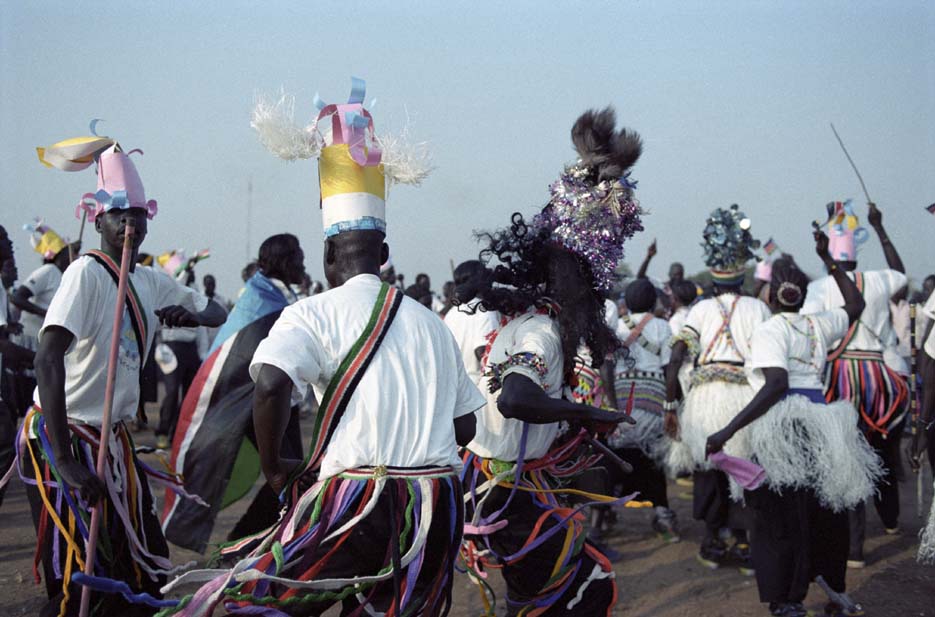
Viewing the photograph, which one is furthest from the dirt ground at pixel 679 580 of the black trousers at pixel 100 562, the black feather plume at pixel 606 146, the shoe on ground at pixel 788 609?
the black feather plume at pixel 606 146

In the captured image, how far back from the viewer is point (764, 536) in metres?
4.80

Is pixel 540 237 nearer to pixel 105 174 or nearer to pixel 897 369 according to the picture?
pixel 105 174

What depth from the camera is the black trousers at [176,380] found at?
10.6 metres

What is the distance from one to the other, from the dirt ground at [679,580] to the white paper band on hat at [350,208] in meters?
3.13

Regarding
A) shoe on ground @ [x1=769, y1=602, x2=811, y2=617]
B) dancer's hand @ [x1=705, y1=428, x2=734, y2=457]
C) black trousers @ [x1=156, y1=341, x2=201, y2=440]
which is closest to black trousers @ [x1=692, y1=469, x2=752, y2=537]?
shoe on ground @ [x1=769, y1=602, x2=811, y2=617]

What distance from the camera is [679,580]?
5891mm

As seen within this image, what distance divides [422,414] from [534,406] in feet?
2.55

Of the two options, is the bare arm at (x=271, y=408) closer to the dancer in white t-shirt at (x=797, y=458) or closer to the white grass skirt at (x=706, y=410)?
the dancer in white t-shirt at (x=797, y=458)

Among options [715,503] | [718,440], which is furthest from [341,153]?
[715,503]

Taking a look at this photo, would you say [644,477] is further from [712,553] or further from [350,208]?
[350,208]

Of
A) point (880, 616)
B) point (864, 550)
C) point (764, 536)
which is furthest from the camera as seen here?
point (864, 550)

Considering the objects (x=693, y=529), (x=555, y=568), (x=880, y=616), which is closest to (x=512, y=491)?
(x=555, y=568)

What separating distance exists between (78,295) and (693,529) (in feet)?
18.8

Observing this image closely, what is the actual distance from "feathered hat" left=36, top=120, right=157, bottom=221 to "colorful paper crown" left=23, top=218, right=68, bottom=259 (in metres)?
A: 5.35
